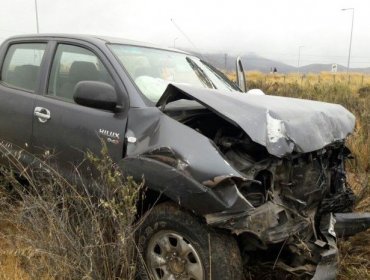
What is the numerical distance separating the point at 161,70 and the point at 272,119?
1325 millimetres

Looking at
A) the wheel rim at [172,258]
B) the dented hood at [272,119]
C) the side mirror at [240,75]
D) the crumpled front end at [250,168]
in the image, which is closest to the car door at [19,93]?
the crumpled front end at [250,168]

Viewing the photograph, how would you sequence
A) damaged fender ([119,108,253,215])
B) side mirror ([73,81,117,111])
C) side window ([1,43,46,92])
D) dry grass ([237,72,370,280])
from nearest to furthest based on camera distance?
damaged fender ([119,108,253,215])
side mirror ([73,81,117,111])
dry grass ([237,72,370,280])
side window ([1,43,46,92])

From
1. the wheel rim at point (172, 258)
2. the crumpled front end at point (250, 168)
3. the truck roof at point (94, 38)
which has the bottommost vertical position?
the wheel rim at point (172, 258)

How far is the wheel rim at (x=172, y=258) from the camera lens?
268cm

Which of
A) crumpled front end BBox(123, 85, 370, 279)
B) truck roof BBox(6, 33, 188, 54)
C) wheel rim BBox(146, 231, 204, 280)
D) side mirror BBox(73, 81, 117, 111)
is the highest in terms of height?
truck roof BBox(6, 33, 188, 54)

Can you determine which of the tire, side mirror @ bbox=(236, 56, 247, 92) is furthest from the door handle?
side mirror @ bbox=(236, 56, 247, 92)

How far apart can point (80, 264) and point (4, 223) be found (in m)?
1.60

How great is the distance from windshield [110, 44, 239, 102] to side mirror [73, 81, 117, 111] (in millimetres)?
255

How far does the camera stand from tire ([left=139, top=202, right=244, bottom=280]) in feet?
8.54

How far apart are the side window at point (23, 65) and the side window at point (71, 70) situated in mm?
250

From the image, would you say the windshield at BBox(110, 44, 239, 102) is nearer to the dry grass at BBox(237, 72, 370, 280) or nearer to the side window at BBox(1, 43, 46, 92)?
the side window at BBox(1, 43, 46, 92)

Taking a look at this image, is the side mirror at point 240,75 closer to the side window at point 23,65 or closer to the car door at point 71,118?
the car door at point 71,118

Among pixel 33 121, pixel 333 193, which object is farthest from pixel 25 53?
pixel 333 193

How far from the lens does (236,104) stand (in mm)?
2936
